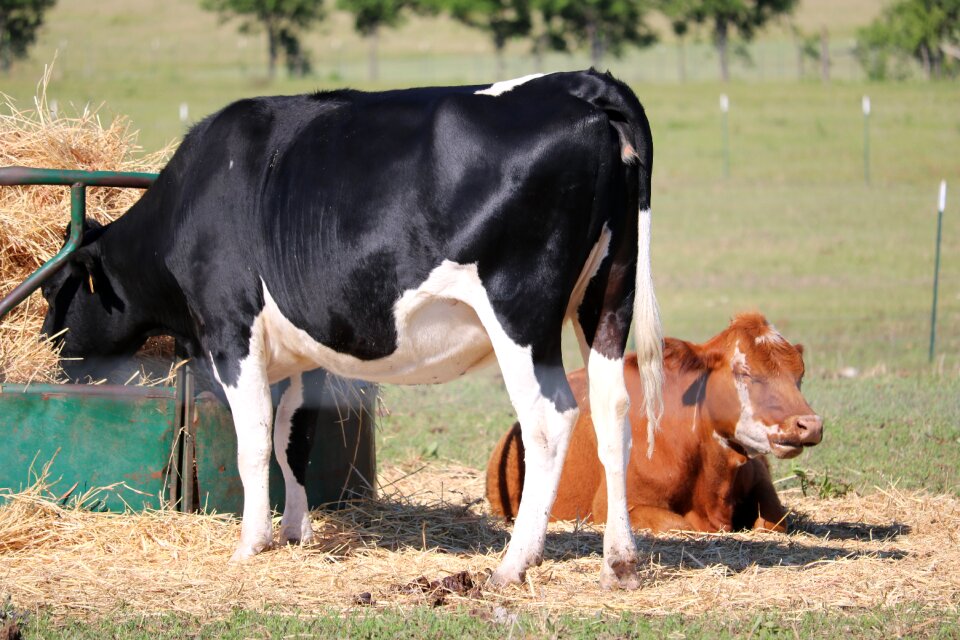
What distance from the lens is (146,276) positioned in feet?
20.6

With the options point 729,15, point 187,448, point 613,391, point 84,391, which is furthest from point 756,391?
point 729,15

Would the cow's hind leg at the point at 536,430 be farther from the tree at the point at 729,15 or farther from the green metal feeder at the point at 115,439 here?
the tree at the point at 729,15

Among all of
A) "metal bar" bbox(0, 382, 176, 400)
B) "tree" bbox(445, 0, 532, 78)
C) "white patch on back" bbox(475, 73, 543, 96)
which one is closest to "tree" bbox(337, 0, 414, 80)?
"tree" bbox(445, 0, 532, 78)

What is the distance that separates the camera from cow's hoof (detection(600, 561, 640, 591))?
210 inches

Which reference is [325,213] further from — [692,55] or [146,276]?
[692,55]

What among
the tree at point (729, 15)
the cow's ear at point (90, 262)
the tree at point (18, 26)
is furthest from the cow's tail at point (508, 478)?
the tree at point (729, 15)

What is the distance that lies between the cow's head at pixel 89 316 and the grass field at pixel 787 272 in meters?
1.97

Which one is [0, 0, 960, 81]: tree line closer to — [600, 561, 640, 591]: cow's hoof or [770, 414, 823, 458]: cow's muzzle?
[770, 414, 823, 458]: cow's muzzle

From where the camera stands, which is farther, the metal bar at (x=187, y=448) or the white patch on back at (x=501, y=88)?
the metal bar at (x=187, y=448)

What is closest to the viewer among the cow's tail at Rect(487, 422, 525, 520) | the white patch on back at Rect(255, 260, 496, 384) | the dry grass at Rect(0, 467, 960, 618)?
the dry grass at Rect(0, 467, 960, 618)

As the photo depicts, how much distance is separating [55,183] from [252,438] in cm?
174

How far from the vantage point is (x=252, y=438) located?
19.5ft

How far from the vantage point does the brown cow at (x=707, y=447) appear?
21.6ft

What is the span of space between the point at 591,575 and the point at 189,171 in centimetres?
274
